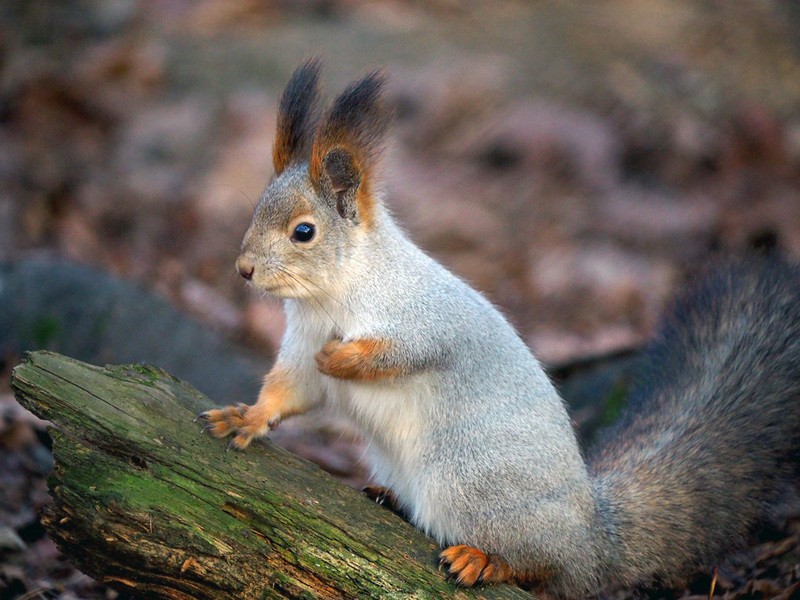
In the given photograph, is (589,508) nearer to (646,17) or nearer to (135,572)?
(135,572)

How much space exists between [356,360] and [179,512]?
69 centimetres

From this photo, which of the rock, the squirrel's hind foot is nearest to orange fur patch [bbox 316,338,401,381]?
the squirrel's hind foot

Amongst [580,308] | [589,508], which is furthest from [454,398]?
[580,308]

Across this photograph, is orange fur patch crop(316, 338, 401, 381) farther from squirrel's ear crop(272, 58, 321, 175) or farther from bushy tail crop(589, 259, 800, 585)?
bushy tail crop(589, 259, 800, 585)

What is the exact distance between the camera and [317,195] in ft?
9.96

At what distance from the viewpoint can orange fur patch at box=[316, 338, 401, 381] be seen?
2875mm

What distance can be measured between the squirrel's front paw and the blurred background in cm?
229

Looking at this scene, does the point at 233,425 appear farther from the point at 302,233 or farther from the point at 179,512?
the point at 302,233

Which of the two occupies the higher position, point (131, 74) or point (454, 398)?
point (131, 74)

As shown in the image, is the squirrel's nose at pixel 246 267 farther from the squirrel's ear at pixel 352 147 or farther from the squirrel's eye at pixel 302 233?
the squirrel's ear at pixel 352 147

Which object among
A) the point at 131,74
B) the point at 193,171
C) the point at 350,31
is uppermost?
the point at 350,31

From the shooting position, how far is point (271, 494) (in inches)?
105

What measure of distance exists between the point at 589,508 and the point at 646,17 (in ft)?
23.4

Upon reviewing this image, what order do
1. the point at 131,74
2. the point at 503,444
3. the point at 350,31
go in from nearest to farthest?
1. the point at 503,444
2. the point at 131,74
3. the point at 350,31
